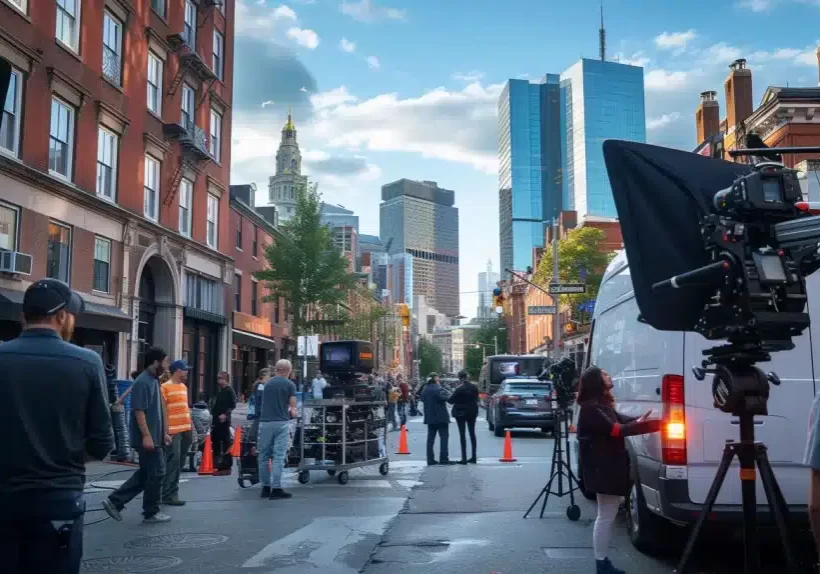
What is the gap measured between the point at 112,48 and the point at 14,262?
841 cm

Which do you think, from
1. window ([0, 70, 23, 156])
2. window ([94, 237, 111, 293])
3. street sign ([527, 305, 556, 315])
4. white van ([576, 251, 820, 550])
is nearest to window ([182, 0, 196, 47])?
window ([94, 237, 111, 293])

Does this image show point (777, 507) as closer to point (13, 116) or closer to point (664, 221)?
point (664, 221)

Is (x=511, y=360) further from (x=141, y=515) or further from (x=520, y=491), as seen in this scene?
(x=141, y=515)

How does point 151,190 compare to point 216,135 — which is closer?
point 151,190

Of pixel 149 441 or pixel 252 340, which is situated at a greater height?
pixel 252 340

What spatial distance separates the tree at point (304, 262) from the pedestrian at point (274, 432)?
2577 cm

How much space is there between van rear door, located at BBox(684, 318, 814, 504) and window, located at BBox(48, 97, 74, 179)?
1829 centimetres

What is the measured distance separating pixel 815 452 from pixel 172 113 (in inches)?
1022

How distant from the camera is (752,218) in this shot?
4.14 meters

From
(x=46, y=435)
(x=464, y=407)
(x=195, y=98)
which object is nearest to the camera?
(x=46, y=435)

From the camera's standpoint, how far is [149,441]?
9070 mm

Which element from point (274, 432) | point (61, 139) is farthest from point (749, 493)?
point (61, 139)

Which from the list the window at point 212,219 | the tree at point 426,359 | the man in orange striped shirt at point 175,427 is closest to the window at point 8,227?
the man in orange striped shirt at point 175,427

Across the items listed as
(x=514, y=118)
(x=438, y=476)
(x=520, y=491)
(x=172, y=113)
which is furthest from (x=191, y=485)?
(x=514, y=118)
